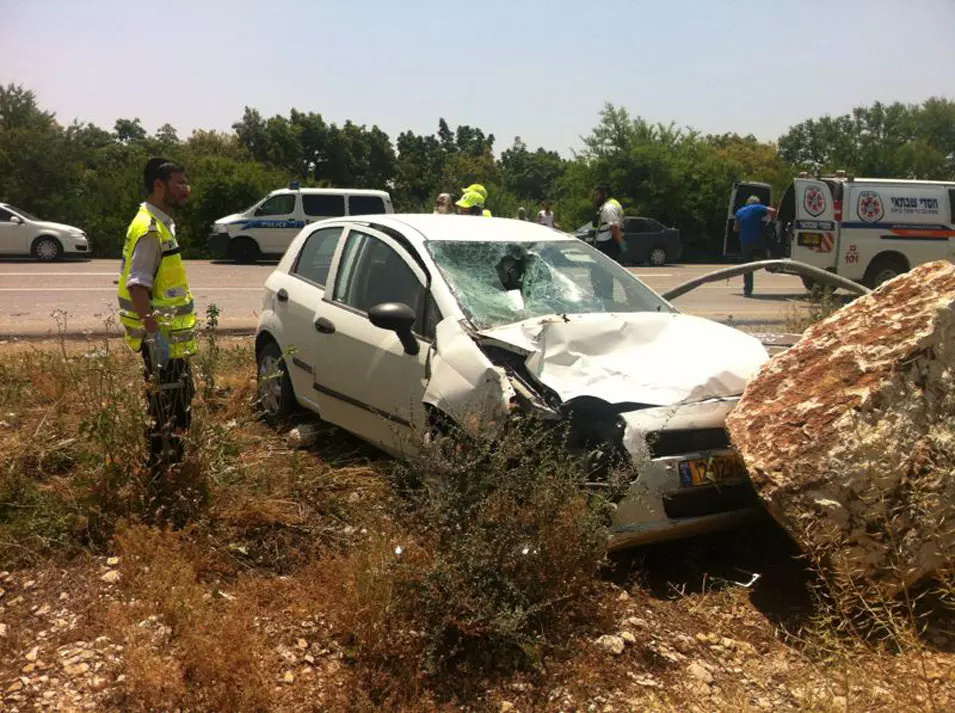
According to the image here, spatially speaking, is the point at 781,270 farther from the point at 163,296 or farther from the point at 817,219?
the point at 817,219

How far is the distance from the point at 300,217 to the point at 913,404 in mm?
19355

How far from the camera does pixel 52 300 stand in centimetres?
1318

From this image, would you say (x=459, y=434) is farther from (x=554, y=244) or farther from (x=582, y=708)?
(x=554, y=244)

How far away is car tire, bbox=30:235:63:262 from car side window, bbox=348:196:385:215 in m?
6.88

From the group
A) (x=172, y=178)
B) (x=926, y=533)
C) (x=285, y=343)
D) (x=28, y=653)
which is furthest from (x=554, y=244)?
(x=28, y=653)

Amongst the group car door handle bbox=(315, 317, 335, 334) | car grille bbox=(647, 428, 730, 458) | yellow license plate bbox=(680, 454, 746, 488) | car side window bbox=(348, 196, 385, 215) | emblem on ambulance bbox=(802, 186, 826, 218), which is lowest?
yellow license plate bbox=(680, 454, 746, 488)

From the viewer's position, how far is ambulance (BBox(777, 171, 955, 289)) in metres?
14.8

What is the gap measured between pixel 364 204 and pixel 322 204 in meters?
1.07

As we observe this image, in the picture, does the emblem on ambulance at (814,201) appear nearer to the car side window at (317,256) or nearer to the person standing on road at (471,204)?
the person standing on road at (471,204)

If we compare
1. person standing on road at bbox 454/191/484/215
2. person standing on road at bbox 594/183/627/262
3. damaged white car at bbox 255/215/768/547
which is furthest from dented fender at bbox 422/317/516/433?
person standing on road at bbox 594/183/627/262

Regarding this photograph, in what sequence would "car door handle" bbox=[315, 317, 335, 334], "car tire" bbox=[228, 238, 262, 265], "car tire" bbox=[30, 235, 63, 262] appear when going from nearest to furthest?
"car door handle" bbox=[315, 317, 335, 334] → "car tire" bbox=[30, 235, 63, 262] → "car tire" bbox=[228, 238, 262, 265]

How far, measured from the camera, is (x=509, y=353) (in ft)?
13.8

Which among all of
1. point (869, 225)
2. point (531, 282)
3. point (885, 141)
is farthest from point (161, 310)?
point (885, 141)

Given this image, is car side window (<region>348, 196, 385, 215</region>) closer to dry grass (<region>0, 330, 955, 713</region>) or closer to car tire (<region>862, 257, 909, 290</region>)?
car tire (<region>862, 257, 909, 290</region>)
